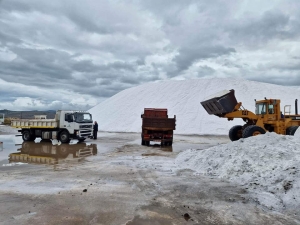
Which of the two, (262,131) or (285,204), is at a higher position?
(262,131)

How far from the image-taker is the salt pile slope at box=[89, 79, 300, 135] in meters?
38.3

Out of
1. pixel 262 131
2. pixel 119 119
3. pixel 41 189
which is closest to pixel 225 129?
pixel 119 119

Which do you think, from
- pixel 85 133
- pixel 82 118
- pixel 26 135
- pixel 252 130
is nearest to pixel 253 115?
pixel 252 130

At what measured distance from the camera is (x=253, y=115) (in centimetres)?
1645

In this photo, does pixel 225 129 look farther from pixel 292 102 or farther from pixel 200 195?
pixel 200 195

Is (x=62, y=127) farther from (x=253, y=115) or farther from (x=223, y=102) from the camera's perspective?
(x=253, y=115)

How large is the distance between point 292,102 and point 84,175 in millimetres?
50213

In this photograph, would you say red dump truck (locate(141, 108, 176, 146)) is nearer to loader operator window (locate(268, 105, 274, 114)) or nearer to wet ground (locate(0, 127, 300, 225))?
loader operator window (locate(268, 105, 274, 114))

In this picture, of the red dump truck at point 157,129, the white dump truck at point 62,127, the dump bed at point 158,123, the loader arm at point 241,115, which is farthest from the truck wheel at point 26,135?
the loader arm at point 241,115

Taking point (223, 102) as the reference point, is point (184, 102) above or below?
above

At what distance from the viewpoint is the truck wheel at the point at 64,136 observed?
1978 cm

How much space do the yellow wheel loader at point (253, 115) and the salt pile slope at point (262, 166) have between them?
4752 mm

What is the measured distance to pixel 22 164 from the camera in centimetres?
1103

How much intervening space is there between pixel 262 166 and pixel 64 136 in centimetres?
1551
